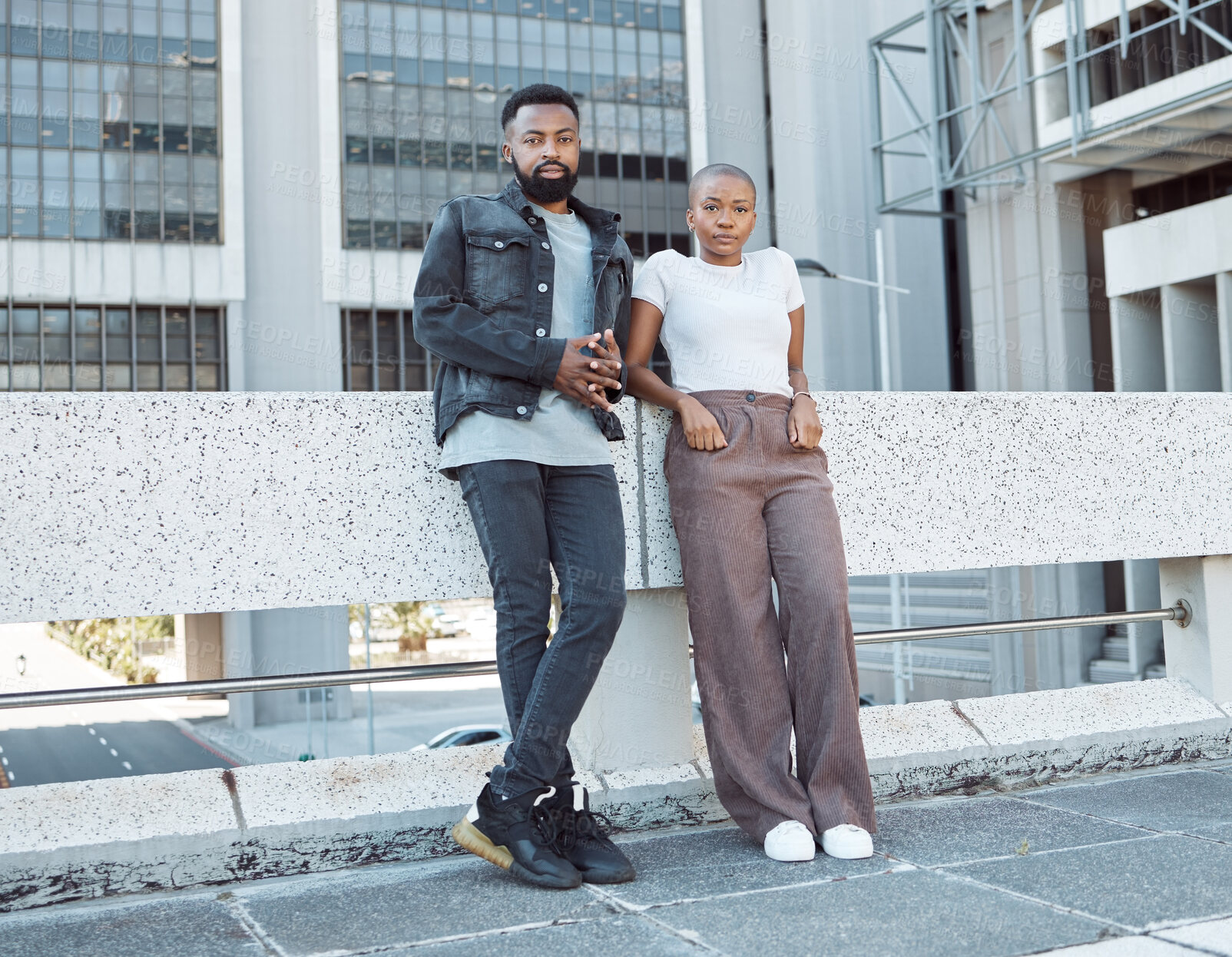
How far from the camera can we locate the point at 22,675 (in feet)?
195

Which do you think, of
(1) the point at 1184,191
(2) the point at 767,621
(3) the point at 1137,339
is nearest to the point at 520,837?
(2) the point at 767,621

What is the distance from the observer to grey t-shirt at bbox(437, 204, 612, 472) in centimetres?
303

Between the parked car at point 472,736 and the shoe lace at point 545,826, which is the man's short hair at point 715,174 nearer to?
the shoe lace at point 545,826

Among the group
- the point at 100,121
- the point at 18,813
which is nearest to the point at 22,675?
the point at 100,121

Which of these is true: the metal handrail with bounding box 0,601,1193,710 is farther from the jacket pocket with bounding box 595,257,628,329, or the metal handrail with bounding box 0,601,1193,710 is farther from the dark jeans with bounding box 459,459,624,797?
the jacket pocket with bounding box 595,257,628,329

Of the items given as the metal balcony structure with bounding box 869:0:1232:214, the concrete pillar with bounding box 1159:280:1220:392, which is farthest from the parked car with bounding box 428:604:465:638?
the concrete pillar with bounding box 1159:280:1220:392

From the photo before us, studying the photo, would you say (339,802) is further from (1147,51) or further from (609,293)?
(1147,51)

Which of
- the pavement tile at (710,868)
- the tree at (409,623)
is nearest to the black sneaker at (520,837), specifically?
the pavement tile at (710,868)

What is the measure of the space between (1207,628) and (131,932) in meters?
3.59

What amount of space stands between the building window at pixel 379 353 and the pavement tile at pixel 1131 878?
33278 mm

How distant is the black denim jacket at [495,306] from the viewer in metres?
3.00

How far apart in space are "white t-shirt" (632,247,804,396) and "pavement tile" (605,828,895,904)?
1.25 meters

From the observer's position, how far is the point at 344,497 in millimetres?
3238

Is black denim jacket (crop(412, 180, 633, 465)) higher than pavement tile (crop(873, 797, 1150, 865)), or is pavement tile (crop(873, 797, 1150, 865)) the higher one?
black denim jacket (crop(412, 180, 633, 465))
